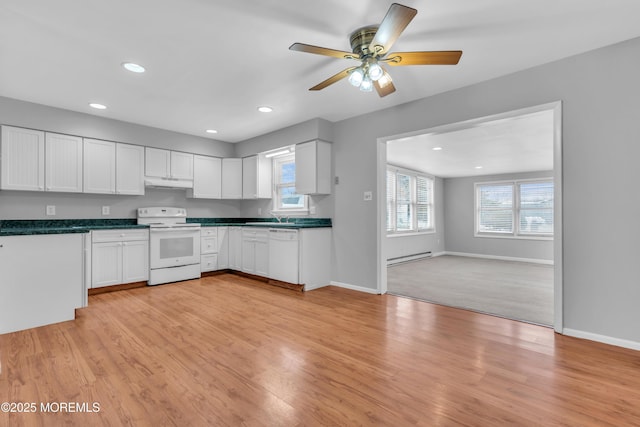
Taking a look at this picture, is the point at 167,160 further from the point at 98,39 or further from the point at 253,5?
the point at 253,5

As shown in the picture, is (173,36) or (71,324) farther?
(71,324)

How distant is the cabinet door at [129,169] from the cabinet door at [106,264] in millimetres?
895

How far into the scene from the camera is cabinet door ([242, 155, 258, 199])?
5.66 metres

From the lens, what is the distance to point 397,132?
388 centimetres

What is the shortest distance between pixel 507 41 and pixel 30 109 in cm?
539

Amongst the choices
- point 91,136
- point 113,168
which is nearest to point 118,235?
point 113,168

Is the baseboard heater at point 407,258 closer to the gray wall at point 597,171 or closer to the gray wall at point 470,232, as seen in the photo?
the gray wall at point 470,232

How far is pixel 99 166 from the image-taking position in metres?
4.35

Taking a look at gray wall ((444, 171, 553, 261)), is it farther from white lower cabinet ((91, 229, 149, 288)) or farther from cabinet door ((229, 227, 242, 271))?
white lower cabinet ((91, 229, 149, 288))

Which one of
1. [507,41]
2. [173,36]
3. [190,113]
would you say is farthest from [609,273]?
[190,113]

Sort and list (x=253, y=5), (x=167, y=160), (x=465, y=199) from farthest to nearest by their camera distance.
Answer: (x=465, y=199), (x=167, y=160), (x=253, y=5)

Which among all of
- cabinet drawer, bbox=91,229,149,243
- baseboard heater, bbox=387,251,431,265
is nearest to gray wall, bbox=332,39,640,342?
baseboard heater, bbox=387,251,431,265

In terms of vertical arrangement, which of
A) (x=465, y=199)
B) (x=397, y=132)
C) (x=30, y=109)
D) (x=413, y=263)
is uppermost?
(x=30, y=109)

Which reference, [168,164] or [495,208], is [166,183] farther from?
[495,208]
